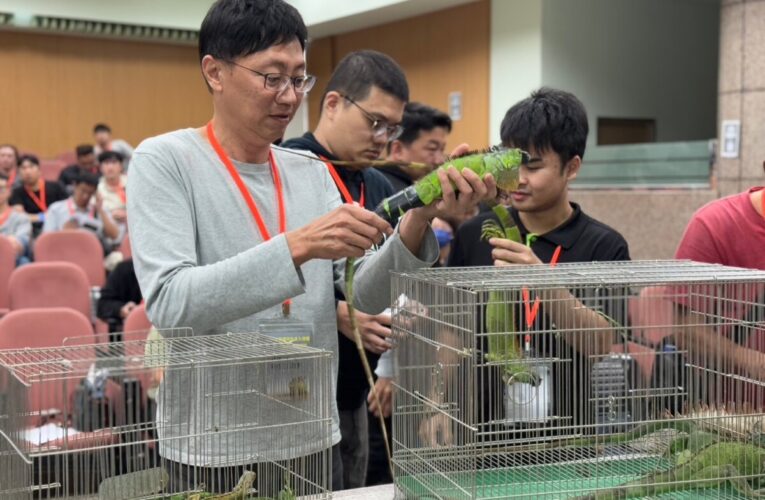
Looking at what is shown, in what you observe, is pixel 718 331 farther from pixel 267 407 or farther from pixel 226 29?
pixel 226 29

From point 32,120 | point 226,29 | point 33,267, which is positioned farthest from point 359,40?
point 226,29

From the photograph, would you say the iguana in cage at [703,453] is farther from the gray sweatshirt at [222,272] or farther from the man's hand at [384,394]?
the man's hand at [384,394]

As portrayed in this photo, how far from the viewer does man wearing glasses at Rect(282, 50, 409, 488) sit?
7.47 feet

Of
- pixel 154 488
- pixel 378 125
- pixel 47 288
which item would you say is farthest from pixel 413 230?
pixel 47 288

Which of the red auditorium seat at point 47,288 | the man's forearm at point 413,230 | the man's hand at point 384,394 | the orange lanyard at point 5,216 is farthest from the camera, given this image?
the orange lanyard at point 5,216

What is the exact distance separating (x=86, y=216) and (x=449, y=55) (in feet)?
15.0

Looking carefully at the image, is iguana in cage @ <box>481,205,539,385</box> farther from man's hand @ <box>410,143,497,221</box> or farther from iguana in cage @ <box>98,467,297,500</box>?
iguana in cage @ <box>98,467,297,500</box>

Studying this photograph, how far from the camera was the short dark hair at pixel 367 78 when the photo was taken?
240cm

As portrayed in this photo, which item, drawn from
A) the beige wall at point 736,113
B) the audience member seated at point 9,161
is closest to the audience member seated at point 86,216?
the audience member seated at point 9,161

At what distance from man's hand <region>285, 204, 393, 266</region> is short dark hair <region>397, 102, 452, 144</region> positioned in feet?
7.13

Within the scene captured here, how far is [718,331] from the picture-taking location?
5.07 ft

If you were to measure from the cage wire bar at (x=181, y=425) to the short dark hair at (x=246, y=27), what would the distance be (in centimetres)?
52

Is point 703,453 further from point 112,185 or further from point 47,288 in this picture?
point 112,185

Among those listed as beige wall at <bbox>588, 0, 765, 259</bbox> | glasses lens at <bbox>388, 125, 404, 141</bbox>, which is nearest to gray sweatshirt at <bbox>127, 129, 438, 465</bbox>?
glasses lens at <bbox>388, 125, 404, 141</bbox>
